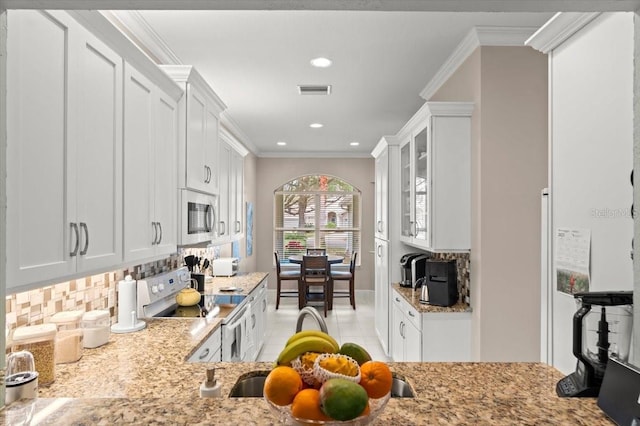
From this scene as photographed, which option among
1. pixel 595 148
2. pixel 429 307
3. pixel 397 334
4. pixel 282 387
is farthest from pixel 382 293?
pixel 282 387

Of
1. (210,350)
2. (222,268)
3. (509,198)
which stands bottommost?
(210,350)

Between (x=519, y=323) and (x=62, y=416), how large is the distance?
272cm

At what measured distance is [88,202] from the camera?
1.44 m

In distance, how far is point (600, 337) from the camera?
1.08 meters

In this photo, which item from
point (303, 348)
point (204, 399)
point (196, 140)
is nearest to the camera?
point (303, 348)

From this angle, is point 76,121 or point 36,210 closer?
point 36,210

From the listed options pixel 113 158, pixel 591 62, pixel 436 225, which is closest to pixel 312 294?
pixel 436 225

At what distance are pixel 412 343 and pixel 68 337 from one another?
2487 mm

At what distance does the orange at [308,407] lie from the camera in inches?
27.1

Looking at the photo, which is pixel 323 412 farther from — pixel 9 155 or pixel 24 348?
pixel 24 348

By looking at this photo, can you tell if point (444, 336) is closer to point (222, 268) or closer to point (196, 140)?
point (196, 140)

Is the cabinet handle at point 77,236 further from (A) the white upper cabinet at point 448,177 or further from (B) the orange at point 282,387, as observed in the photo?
(A) the white upper cabinet at point 448,177

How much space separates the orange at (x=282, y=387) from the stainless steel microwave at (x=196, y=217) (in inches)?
72.6

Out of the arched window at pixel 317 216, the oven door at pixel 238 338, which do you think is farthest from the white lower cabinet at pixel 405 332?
the arched window at pixel 317 216
